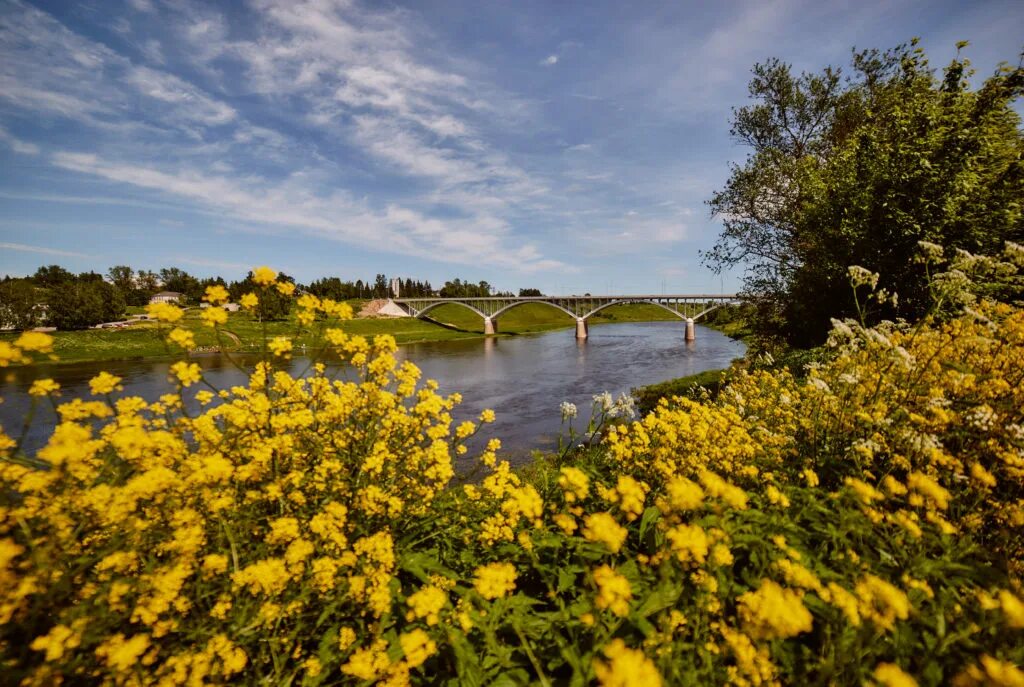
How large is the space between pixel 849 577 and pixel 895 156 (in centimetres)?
1351

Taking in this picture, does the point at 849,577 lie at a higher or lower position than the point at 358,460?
lower

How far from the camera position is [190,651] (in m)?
1.97

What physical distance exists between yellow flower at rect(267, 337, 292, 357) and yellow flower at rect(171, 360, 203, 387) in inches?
17.9

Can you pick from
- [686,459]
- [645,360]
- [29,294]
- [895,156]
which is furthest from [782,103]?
[29,294]

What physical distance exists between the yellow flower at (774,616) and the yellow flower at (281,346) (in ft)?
10.3

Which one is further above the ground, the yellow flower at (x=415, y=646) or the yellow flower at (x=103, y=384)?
the yellow flower at (x=103, y=384)

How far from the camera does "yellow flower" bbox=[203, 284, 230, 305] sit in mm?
2939

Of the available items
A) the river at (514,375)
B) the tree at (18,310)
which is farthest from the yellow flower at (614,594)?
the tree at (18,310)

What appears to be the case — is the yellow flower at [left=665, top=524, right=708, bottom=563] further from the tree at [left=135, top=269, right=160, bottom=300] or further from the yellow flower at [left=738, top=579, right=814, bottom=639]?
the tree at [left=135, top=269, right=160, bottom=300]

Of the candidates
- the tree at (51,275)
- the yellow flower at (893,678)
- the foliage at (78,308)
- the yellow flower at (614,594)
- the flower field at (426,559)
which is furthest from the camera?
the tree at (51,275)

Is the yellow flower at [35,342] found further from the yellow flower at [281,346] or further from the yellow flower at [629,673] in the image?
the yellow flower at [629,673]

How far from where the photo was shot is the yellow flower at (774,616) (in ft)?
4.75

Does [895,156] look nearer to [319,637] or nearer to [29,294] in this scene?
[319,637]

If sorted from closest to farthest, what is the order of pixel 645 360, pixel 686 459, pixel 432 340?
pixel 686 459 < pixel 645 360 < pixel 432 340
